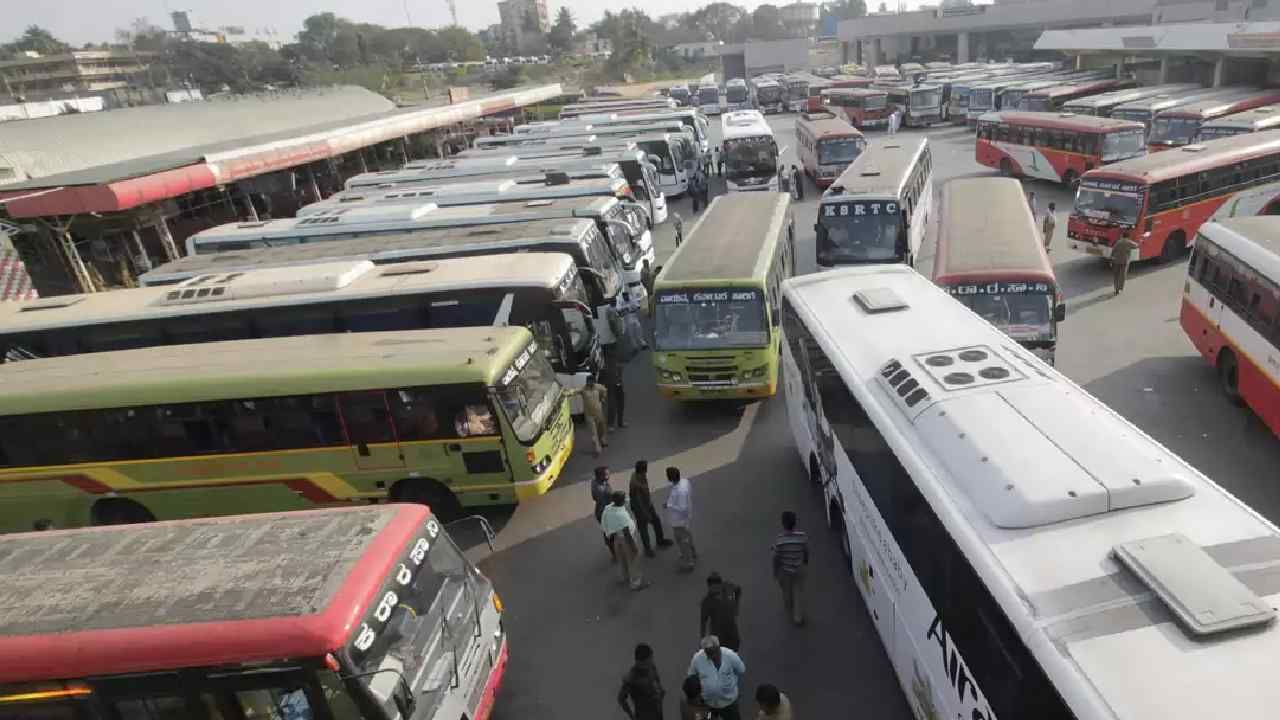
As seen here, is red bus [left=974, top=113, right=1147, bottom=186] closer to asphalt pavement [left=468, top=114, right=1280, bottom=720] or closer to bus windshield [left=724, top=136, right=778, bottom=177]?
bus windshield [left=724, top=136, right=778, bottom=177]

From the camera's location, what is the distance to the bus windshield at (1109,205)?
1638 centimetres

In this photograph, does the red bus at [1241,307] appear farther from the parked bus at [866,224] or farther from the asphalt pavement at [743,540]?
the parked bus at [866,224]

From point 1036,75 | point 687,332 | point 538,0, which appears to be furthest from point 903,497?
point 538,0

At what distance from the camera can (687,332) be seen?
11.8 metres

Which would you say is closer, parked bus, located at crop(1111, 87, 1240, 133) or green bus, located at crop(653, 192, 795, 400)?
green bus, located at crop(653, 192, 795, 400)

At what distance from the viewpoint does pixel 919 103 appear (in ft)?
141

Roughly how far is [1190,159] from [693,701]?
1791 centimetres

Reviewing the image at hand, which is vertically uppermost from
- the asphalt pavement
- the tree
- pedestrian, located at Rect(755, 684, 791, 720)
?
the tree

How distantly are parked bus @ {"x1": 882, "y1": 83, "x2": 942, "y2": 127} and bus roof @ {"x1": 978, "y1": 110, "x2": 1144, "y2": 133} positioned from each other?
52.1 ft

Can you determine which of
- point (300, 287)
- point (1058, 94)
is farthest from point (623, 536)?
point (1058, 94)

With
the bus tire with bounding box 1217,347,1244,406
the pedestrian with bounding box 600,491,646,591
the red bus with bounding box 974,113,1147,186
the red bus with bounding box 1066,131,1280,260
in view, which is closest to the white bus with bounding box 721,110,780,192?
the red bus with bounding box 974,113,1147,186

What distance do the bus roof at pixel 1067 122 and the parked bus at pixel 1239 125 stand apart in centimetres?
175

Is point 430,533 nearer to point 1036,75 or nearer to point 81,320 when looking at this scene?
point 81,320

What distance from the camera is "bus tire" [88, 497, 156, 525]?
1049 cm
